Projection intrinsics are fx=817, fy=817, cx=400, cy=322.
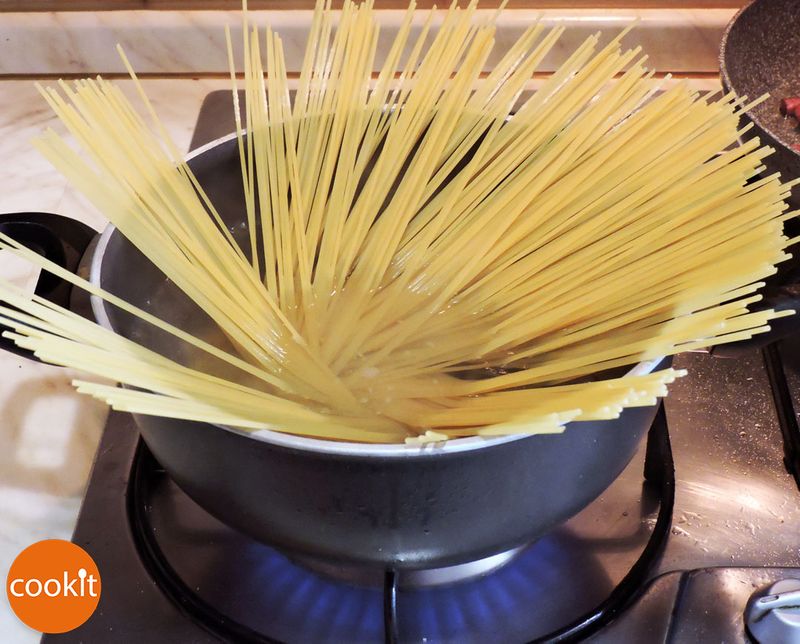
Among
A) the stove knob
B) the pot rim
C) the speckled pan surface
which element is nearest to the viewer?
the pot rim

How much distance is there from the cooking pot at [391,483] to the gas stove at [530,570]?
0.25 ft

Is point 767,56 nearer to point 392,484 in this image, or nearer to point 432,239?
point 432,239

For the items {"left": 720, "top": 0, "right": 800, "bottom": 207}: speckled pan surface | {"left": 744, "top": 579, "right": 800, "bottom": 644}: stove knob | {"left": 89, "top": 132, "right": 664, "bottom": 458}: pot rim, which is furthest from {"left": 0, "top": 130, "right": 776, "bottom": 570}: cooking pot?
{"left": 720, "top": 0, "right": 800, "bottom": 207}: speckled pan surface

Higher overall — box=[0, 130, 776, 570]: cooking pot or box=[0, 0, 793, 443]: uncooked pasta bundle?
box=[0, 0, 793, 443]: uncooked pasta bundle

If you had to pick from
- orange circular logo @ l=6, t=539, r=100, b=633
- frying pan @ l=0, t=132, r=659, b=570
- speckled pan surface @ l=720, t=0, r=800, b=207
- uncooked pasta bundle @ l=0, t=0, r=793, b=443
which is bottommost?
orange circular logo @ l=6, t=539, r=100, b=633

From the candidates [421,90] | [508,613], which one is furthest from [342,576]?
[421,90]

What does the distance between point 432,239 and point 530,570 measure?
24 cm

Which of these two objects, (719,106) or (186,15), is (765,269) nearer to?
(719,106)

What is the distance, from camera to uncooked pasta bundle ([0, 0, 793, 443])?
44 cm

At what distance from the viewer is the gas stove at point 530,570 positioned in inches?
20.3

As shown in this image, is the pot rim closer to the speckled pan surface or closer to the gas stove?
the gas stove

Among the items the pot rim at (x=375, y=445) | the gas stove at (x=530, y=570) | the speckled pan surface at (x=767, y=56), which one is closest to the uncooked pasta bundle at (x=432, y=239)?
the pot rim at (x=375, y=445)

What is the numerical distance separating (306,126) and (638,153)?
9.4 inches

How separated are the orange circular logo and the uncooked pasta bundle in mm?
152
